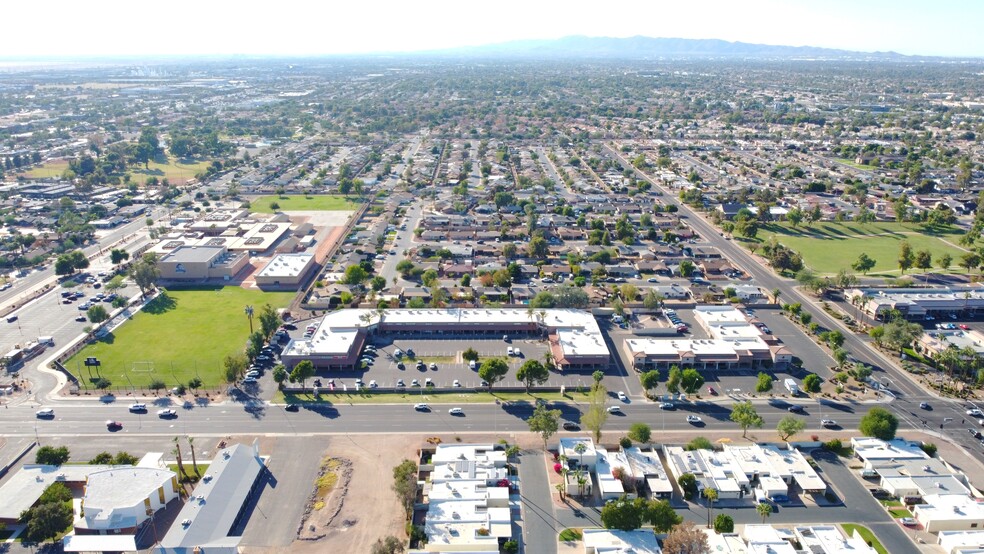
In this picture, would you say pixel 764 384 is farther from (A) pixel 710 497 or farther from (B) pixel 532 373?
(B) pixel 532 373

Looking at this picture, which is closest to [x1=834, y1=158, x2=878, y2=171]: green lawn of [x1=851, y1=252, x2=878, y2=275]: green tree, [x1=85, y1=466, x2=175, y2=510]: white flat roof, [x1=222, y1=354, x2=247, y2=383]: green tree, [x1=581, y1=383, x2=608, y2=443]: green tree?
[x1=851, y1=252, x2=878, y2=275]: green tree

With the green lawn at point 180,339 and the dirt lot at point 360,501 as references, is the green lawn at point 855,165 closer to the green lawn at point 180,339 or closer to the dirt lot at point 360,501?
the green lawn at point 180,339

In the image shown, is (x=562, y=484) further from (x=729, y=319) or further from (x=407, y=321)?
(x=729, y=319)

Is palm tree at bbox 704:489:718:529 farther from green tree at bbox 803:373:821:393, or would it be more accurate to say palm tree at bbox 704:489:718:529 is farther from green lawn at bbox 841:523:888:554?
green tree at bbox 803:373:821:393

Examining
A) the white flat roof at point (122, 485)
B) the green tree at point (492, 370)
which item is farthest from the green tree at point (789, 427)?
the white flat roof at point (122, 485)

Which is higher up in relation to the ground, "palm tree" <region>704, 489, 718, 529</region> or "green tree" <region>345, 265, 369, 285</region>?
"green tree" <region>345, 265, 369, 285</region>

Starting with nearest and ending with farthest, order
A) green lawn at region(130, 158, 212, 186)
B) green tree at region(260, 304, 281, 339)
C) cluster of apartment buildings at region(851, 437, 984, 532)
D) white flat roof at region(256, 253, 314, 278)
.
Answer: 1. cluster of apartment buildings at region(851, 437, 984, 532)
2. green tree at region(260, 304, 281, 339)
3. white flat roof at region(256, 253, 314, 278)
4. green lawn at region(130, 158, 212, 186)

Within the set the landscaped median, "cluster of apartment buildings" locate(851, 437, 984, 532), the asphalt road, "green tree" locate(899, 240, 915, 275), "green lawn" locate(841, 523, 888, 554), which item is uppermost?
"green tree" locate(899, 240, 915, 275)
